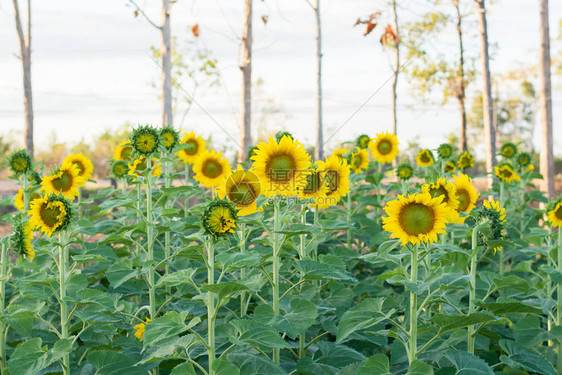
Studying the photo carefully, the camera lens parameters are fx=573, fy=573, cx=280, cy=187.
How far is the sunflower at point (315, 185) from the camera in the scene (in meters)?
2.46

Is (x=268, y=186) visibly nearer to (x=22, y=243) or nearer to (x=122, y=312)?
(x=122, y=312)

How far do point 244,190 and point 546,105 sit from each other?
800 cm

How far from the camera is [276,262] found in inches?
91.7

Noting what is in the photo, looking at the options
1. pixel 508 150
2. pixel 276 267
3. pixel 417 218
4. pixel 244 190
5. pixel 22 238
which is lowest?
pixel 276 267

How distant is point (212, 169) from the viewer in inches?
140

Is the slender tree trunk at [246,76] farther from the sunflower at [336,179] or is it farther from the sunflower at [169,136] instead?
the sunflower at [336,179]

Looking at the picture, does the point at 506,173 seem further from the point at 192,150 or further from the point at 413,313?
the point at 413,313

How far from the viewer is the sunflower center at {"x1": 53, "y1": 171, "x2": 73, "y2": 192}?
3.39 meters

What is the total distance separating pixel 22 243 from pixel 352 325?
1.60 meters

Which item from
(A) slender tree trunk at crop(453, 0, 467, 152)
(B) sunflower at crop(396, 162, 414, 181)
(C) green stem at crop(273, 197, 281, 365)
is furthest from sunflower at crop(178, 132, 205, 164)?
(A) slender tree trunk at crop(453, 0, 467, 152)

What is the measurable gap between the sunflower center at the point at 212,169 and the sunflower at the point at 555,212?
6.29 feet

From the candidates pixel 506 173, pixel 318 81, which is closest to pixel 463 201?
pixel 506 173

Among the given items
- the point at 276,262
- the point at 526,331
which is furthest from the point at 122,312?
the point at 526,331

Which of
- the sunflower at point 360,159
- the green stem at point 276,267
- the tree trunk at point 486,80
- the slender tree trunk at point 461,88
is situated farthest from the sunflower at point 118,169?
the slender tree trunk at point 461,88
